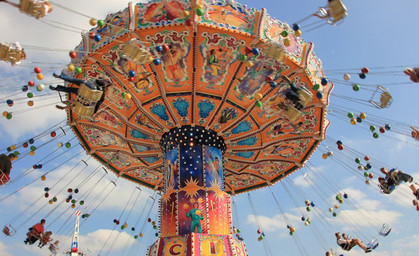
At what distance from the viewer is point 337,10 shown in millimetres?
8562

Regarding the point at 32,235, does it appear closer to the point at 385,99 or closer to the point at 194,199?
the point at 194,199

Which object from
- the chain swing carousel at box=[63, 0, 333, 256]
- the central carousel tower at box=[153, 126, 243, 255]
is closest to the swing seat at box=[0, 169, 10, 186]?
the chain swing carousel at box=[63, 0, 333, 256]

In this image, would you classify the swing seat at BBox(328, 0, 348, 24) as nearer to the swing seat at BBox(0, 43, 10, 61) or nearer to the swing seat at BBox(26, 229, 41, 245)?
the swing seat at BBox(0, 43, 10, 61)

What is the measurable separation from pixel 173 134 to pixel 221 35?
4368mm

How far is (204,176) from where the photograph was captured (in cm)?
1180

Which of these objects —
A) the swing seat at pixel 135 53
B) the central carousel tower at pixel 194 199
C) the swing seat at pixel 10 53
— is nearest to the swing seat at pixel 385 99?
the central carousel tower at pixel 194 199

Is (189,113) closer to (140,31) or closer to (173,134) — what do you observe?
(173,134)

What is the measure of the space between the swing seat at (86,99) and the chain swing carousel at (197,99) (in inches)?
1.0

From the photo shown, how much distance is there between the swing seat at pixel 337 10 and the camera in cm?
852

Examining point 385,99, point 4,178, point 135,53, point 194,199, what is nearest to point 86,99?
point 135,53

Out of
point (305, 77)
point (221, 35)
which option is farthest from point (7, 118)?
point (305, 77)

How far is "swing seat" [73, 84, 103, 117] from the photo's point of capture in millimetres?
9242

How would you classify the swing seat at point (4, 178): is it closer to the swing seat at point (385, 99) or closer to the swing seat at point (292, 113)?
the swing seat at point (292, 113)

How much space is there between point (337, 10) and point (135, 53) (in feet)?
16.5
